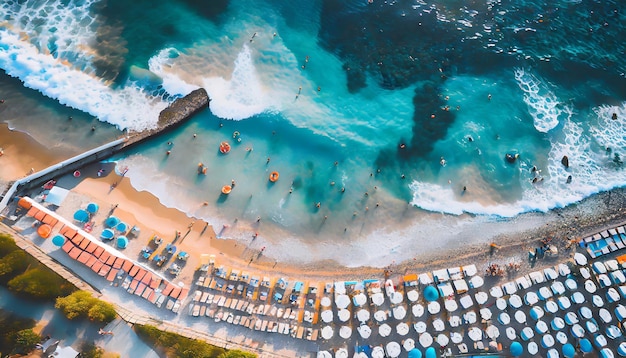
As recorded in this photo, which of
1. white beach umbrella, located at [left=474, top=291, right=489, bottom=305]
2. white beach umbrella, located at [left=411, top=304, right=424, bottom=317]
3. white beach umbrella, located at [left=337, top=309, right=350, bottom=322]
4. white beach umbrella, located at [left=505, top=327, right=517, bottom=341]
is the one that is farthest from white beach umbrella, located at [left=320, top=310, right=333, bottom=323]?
white beach umbrella, located at [left=505, top=327, right=517, bottom=341]

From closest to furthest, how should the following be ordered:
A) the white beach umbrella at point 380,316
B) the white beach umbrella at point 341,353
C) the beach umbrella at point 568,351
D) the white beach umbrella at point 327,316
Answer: the white beach umbrella at point 341,353, the white beach umbrella at point 327,316, the white beach umbrella at point 380,316, the beach umbrella at point 568,351

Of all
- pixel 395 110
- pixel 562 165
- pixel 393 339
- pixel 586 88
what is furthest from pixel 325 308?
pixel 586 88

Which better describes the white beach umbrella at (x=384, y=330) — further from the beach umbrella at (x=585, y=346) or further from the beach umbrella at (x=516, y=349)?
the beach umbrella at (x=585, y=346)

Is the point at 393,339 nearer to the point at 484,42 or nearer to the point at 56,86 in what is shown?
the point at 484,42

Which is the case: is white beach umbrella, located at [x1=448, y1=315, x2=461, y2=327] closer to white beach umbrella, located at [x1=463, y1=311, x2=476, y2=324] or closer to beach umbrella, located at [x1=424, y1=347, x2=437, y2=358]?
white beach umbrella, located at [x1=463, y1=311, x2=476, y2=324]

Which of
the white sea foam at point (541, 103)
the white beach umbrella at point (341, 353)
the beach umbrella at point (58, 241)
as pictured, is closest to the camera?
the white beach umbrella at point (341, 353)

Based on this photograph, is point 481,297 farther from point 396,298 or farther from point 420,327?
point 396,298

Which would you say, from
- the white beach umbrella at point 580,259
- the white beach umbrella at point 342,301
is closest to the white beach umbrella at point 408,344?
the white beach umbrella at point 342,301
